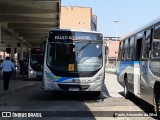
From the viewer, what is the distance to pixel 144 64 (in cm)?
1262

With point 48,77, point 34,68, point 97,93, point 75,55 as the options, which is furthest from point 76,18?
point 48,77

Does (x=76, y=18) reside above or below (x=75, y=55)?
above

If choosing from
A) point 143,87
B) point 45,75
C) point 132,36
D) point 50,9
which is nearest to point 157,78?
point 143,87

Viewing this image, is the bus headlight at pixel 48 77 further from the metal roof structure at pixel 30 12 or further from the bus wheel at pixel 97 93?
the metal roof structure at pixel 30 12

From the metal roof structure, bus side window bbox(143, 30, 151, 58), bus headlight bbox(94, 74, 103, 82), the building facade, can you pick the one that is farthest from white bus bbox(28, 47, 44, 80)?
the building facade

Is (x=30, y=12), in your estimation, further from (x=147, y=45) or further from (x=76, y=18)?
(x=76, y=18)

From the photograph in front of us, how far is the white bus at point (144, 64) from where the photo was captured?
10977mm

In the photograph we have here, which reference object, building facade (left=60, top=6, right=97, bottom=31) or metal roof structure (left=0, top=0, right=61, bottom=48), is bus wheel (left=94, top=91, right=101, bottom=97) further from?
building facade (left=60, top=6, right=97, bottom=31)

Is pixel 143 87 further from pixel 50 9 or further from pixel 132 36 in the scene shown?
pixel 50 9

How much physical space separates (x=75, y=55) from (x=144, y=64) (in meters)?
4.94

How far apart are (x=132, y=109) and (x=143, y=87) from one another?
1255 mm

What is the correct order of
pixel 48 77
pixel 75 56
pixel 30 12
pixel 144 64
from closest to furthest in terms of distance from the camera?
pixel 144 64, pixel 48 77, pixel 75 56, pixel 30 12

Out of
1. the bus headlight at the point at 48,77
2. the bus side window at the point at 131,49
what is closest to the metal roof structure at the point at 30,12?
the bus headlight at the point at 48,77

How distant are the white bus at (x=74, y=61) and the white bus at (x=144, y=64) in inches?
49.4
